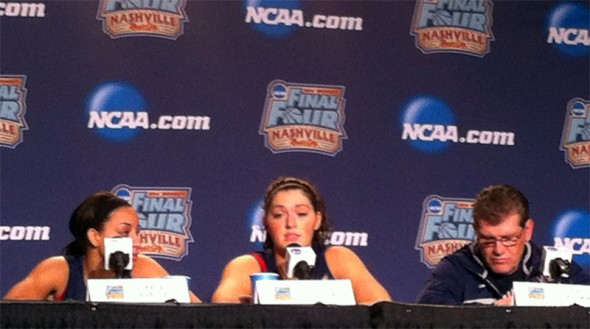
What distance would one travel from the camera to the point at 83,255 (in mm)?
3777

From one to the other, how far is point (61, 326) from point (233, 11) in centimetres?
280

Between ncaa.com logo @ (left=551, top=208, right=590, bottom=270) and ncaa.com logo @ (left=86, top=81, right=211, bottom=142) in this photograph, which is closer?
ncaa.com logo @ (left=86, top=81, right=211, bottom=142)

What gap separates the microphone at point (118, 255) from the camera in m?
3.18

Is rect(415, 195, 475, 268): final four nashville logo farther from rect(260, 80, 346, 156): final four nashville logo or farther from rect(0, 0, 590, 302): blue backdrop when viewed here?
rect(260, 80, 346, 156): final four nashville logo

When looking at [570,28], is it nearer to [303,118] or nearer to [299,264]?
[303,118]

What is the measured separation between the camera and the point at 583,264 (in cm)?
539

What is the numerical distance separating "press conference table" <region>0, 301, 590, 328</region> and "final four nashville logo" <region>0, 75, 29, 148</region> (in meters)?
2.42

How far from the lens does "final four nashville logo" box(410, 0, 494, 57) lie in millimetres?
5316

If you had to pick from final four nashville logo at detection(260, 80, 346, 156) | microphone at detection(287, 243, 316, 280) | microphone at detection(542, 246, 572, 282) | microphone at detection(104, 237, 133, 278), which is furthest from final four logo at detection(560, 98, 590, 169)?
microphone at detection(104, 237, 133, 278)

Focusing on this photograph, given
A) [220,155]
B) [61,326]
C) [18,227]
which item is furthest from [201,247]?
[61,326]

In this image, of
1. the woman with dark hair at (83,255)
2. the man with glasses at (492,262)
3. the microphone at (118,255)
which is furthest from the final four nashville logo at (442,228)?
the microphone at (118,255)

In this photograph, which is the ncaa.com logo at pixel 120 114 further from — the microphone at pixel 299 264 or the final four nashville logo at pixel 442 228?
the microphone at pixel 299 264

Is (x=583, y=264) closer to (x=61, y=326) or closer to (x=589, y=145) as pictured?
(x=589, y=145)

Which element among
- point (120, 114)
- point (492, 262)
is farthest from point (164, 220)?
point (492, 262)
